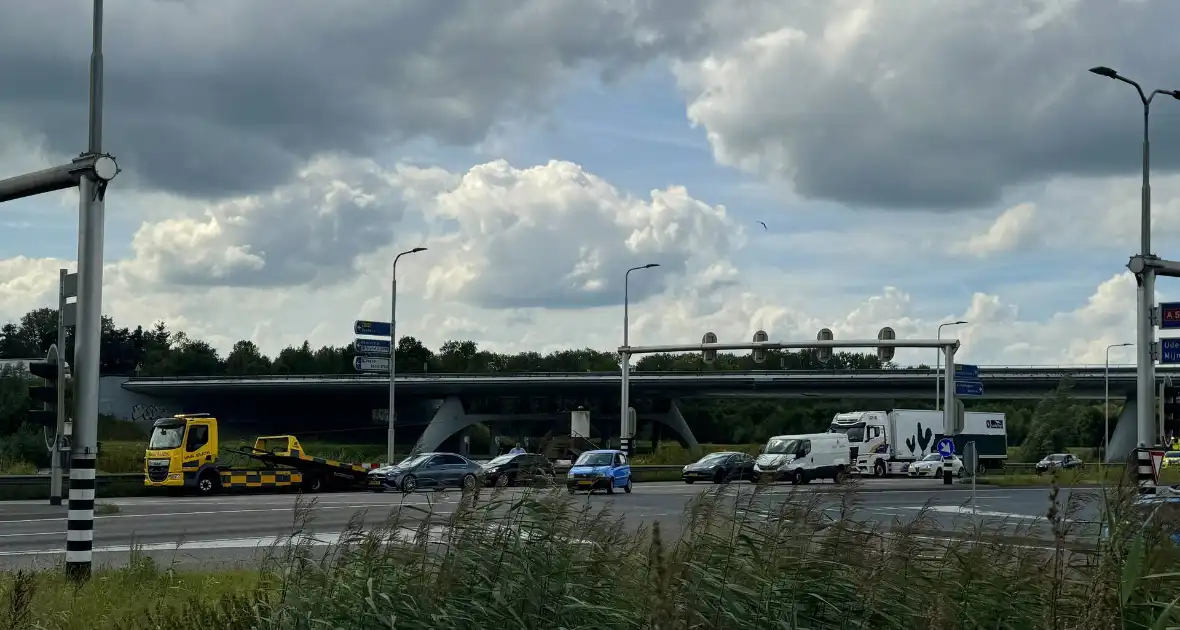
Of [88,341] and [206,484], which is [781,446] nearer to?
[206,484]

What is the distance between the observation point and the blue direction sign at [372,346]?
155 feet

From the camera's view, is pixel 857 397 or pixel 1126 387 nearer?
pixel 1126 387

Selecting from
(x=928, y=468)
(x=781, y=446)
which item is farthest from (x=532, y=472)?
(x=928, y=468)

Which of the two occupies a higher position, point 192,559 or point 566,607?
point 566,607

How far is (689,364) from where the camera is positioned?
121 m

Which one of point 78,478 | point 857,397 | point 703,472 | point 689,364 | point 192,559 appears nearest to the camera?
point 78,478

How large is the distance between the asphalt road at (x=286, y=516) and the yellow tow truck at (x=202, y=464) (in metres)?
1.12

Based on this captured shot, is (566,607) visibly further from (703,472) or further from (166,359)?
(166,359)

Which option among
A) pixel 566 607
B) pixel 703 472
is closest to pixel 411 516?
pixel 566 607

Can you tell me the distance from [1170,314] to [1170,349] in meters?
1.39

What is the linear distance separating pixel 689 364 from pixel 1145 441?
93.6 meters

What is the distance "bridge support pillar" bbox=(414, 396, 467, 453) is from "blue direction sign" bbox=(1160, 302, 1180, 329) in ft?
241

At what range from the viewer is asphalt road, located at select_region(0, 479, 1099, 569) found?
6.88m

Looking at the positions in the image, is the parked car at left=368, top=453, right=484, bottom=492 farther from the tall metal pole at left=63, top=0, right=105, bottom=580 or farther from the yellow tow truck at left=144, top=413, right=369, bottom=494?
the tall metal pole at left=63, top=0, right=105, bottom=580
